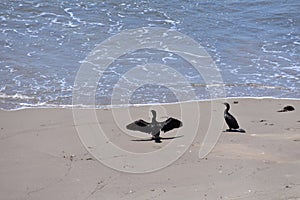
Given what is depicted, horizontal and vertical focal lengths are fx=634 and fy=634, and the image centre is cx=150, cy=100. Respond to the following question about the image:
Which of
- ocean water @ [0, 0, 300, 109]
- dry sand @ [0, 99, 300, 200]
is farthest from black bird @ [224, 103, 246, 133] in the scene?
ocean water @ [0, 0, 300, 109]

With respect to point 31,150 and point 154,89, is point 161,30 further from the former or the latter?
point 31,150

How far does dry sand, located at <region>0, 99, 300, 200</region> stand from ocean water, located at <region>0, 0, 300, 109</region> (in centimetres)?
124

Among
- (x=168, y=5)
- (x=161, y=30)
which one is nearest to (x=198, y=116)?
(x=161, y=30)

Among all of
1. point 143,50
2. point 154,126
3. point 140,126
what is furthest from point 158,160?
point 143,50

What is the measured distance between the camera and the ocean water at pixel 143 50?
414 inches

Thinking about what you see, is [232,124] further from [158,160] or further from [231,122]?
[158,160]

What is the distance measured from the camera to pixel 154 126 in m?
8.23

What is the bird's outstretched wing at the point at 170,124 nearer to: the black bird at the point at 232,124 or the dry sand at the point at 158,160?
the dry sand at the point at 158,160

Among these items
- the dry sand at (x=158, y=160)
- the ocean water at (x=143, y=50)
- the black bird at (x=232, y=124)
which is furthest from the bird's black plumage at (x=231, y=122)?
the ocean water at (x=143, y=50)

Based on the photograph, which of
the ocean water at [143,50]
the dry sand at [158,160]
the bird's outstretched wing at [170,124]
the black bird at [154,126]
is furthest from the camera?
the ocean water at [143,50]

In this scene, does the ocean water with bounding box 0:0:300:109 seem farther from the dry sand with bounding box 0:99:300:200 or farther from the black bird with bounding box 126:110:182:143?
the black bird with bounding box 126:110:182:143

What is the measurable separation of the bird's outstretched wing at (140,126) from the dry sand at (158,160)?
175 mm

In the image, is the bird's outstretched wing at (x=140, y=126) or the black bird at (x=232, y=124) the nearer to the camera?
the bird's outstretched wing at (x=140, y=126)

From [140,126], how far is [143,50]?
494 centimetres
